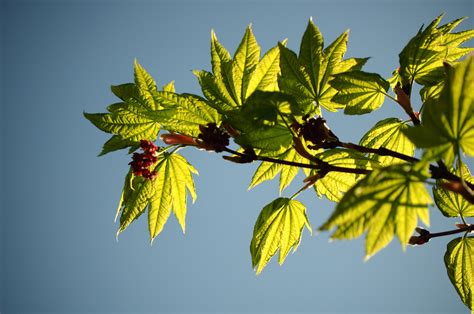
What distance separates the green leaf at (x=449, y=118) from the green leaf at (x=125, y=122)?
3.64 feet

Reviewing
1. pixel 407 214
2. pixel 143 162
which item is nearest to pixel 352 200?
pixel 407 214

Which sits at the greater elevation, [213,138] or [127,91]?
[127,91]

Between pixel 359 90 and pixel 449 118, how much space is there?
0.67 m

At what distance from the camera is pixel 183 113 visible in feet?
Result: 5.19

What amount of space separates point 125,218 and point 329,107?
109 centimetres

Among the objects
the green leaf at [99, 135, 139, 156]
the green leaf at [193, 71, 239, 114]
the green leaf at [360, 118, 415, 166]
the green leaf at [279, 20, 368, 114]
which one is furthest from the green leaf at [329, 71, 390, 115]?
the green leaf at [99, 135, 139, 156]

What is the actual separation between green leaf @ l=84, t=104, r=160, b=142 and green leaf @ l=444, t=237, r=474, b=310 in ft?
4.97

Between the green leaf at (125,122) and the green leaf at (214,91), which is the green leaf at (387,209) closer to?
the green leaf at (214,91)

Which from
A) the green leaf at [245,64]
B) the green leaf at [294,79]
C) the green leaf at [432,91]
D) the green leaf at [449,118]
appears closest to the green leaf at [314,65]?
the green leaf at [294,79]

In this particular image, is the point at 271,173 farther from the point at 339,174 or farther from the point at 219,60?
the point at 219,60

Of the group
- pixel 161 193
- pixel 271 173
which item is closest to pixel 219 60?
pixel 271 173

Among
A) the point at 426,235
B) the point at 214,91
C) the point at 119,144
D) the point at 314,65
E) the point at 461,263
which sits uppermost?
the point at 314,65

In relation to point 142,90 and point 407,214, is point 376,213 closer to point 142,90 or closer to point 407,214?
point 407,214

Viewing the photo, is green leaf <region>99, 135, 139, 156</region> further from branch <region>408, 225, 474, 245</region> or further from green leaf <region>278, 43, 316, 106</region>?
branch <region>408, 225, 474, 245</region>
